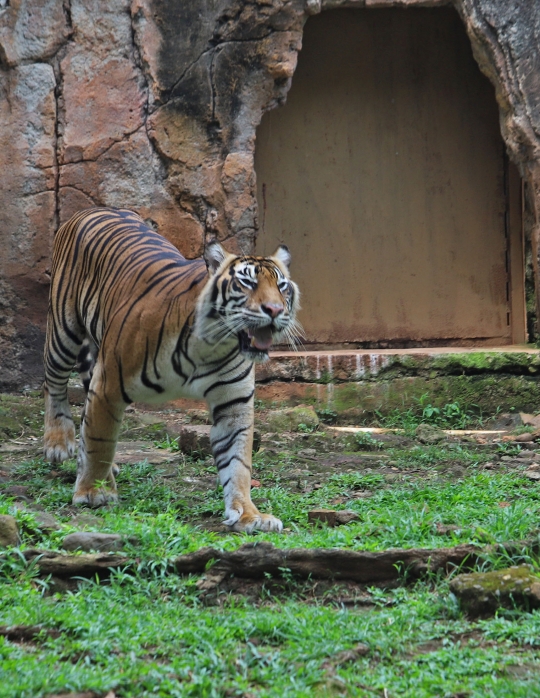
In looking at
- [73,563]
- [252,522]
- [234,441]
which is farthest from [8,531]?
[234,441]

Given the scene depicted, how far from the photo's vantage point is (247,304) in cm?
418

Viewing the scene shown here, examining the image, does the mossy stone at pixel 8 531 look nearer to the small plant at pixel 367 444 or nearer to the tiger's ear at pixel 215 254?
the tiger's ear at pixel 215 254

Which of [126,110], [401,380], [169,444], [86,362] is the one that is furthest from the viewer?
[126,110]

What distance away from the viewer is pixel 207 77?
321 inches

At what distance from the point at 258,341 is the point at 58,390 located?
2.21 m

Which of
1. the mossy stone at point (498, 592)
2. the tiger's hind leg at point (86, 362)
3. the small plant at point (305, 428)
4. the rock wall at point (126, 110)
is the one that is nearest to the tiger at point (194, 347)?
the tiger's hind leg at point (86, 362)

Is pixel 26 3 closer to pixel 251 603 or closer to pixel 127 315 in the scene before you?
pixel 127 315

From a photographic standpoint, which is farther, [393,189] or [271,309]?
[393,189]

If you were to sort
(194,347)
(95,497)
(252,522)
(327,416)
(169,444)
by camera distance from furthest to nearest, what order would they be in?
(327,416) → (169,444) → (95,497) → (194,347) → (252,522)

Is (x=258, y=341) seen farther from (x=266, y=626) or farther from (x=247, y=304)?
(x=266, y=626)

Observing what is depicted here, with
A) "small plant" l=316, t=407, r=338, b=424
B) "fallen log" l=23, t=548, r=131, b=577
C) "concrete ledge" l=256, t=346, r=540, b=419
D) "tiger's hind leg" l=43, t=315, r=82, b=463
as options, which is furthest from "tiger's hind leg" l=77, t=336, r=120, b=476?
"fallen log" l=23, t=548, r=131, b=577

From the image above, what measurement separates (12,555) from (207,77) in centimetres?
588

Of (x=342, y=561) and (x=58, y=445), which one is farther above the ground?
(x=58, y=445)

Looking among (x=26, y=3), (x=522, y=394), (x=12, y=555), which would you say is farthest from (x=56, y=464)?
(x=26, y=3)
